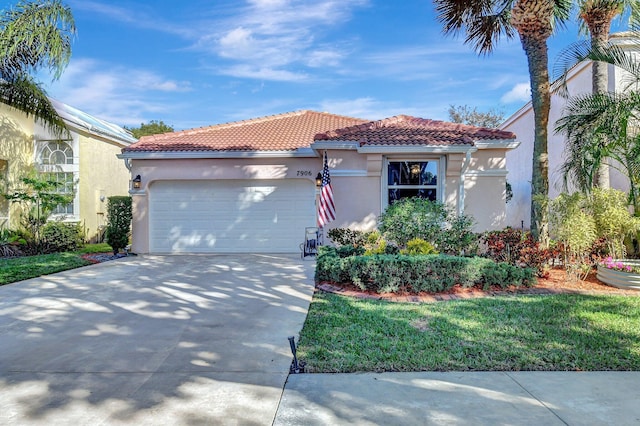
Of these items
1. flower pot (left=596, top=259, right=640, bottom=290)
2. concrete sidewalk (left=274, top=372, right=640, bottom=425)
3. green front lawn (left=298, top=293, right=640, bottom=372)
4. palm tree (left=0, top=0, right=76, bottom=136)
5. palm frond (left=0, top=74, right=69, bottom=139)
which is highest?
palm tree (left=0, top=0, right=76, bottom=136)

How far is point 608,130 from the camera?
8.53m

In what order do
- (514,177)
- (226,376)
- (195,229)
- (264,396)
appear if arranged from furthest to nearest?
(514,177), (195,229), (226,376), (264,396)

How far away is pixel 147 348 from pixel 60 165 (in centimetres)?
1471

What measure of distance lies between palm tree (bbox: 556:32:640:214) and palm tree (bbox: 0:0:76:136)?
14.0 metres

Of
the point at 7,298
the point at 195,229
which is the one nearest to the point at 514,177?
the point at 195,229

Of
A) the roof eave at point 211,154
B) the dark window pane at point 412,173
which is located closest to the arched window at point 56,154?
the roof eave at point 211,154

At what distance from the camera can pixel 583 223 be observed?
7.97 metres

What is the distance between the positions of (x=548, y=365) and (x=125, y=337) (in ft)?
16.1

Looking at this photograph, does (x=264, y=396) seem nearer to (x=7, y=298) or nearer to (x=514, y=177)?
(x=7, y=298)

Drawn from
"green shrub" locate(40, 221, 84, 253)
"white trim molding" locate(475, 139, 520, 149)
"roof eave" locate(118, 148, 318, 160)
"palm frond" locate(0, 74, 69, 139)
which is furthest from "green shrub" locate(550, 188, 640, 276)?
"palm frond" locate(0, 74, 69, 139)

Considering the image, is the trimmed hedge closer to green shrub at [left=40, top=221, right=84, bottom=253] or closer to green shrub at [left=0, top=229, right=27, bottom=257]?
green shrub at [left=40, top=221, right=84, bottom=253]

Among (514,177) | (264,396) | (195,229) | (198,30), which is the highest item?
(198,30)

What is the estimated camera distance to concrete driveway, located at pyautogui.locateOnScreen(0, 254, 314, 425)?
330cm

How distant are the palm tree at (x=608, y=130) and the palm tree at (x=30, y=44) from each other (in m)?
14.0
